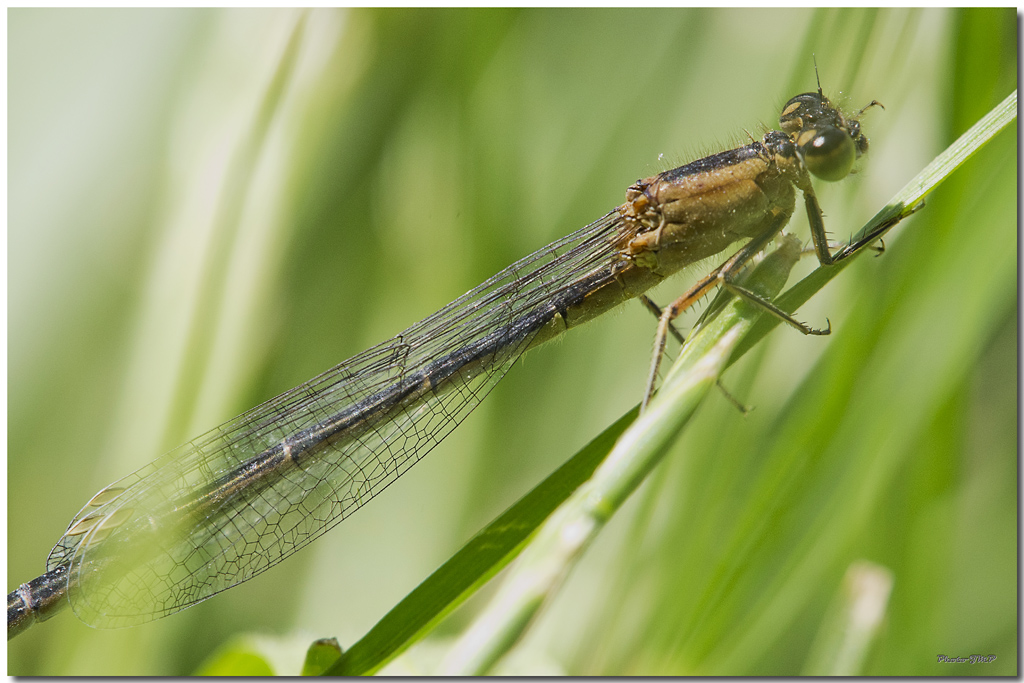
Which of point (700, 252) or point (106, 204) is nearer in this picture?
point (700, 252)

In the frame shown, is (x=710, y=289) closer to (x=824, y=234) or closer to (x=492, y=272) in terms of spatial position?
(x=824, y=234)

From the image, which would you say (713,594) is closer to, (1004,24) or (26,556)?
(1004,24)

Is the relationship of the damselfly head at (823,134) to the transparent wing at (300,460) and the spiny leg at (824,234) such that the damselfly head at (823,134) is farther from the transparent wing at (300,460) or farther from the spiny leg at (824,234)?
the transparent wing at (300,460)

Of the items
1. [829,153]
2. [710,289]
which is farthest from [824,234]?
[710,289]

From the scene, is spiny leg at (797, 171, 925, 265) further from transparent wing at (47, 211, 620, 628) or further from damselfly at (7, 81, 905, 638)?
transparent wing at (47, 211, 620, 628)

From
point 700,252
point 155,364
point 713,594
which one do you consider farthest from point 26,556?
point 700,252
